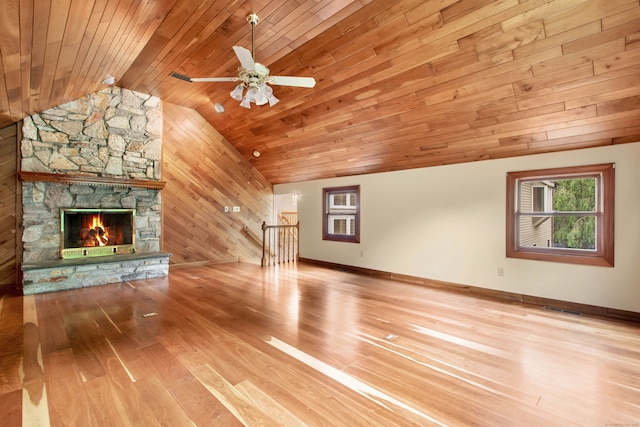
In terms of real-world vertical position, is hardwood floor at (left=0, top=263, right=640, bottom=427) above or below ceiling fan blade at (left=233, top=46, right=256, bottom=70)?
below

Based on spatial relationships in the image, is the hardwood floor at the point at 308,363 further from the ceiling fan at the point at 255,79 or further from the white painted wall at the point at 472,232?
the ceiling fan at the point at 255,79

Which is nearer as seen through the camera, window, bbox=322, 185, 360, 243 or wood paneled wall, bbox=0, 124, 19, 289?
wood paneled wall, bbox=0, 124, 19, 289

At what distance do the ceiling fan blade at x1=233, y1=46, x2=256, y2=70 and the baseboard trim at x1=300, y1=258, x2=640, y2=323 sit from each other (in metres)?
4.35

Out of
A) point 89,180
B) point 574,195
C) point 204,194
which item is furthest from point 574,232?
point 89,180

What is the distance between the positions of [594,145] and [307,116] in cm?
388

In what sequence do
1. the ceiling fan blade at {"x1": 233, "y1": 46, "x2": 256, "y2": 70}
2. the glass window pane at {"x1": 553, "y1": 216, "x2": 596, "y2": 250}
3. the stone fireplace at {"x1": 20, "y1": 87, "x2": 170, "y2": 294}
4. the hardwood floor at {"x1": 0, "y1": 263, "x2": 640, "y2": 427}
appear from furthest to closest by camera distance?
the stone fireplace at {"x1": 20, "y1": 87, "x2": 170, "y2": 294} → the glass window pane at {"x1": 553, "y1": 216, "x2": 596, "y2": 250} → the ceiling fan blade at {"x1": 233, "y1": 46, "x2": 256, "y2": 70} → the hardwood floor at {"x1": 0, "y1": 263, "x2": 640, "y2": 427}

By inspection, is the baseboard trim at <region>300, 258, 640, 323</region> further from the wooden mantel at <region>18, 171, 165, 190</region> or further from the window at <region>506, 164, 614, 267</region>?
the wooden mantel at <region>18, 171, 165, 190</region>

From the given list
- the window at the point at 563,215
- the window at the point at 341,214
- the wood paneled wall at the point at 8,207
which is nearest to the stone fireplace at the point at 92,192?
the wood paneled wall at the point at 8,207

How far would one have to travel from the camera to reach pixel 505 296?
446cm

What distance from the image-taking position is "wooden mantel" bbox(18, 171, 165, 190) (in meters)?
4.48

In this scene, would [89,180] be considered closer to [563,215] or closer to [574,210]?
[563,215]

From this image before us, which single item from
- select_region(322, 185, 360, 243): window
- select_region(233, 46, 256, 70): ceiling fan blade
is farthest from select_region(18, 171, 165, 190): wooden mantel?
Answer: select_region(233, 46, 256, 70): ceiling fan blade

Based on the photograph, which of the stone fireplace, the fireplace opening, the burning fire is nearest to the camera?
the stone fireplace

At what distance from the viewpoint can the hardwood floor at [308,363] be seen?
6.10 feet
